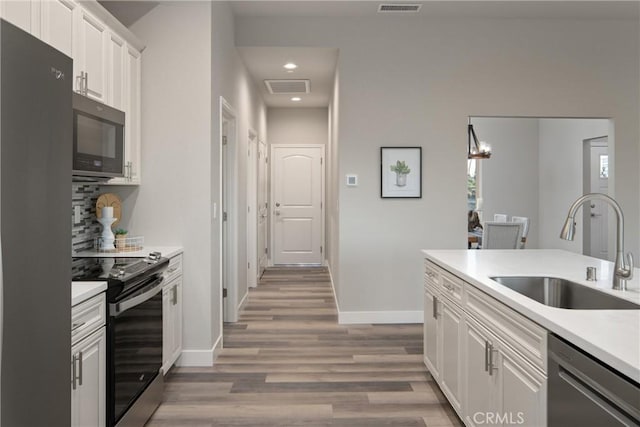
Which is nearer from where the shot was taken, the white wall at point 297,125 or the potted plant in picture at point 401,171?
the potted plant in picture at point 401,171

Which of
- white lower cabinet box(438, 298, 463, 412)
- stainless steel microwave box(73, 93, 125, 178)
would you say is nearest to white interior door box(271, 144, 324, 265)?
stainless steel microwave box(73, 93, 125, 178)

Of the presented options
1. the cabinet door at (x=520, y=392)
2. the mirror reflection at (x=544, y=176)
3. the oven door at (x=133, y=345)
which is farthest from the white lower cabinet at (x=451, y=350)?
the mirror reflection at (x=544, y=176)

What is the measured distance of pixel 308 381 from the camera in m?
3.02

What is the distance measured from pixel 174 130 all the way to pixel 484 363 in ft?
8.32

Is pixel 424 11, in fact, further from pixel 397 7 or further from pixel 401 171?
pixel 401 171

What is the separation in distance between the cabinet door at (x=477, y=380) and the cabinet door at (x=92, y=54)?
238 cm

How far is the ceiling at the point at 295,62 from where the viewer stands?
4523mm

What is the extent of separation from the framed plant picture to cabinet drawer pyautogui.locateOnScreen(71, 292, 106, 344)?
2952mm

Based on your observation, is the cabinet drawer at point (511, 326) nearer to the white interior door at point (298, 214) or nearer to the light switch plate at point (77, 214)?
the light switch plate at point (77, 214)

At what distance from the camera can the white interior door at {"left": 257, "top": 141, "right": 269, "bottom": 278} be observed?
21.4 feet

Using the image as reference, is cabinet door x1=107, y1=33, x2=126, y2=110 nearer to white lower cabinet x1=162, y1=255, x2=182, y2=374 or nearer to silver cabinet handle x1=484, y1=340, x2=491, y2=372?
white lower cabinet x1=162, y1=255, x2=182, y2=374

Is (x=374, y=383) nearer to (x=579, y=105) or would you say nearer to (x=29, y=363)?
(x=29, y=363)

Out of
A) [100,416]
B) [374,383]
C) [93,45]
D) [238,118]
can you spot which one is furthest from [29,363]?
[238,118]

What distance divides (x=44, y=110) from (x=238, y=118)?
3.39 meters
